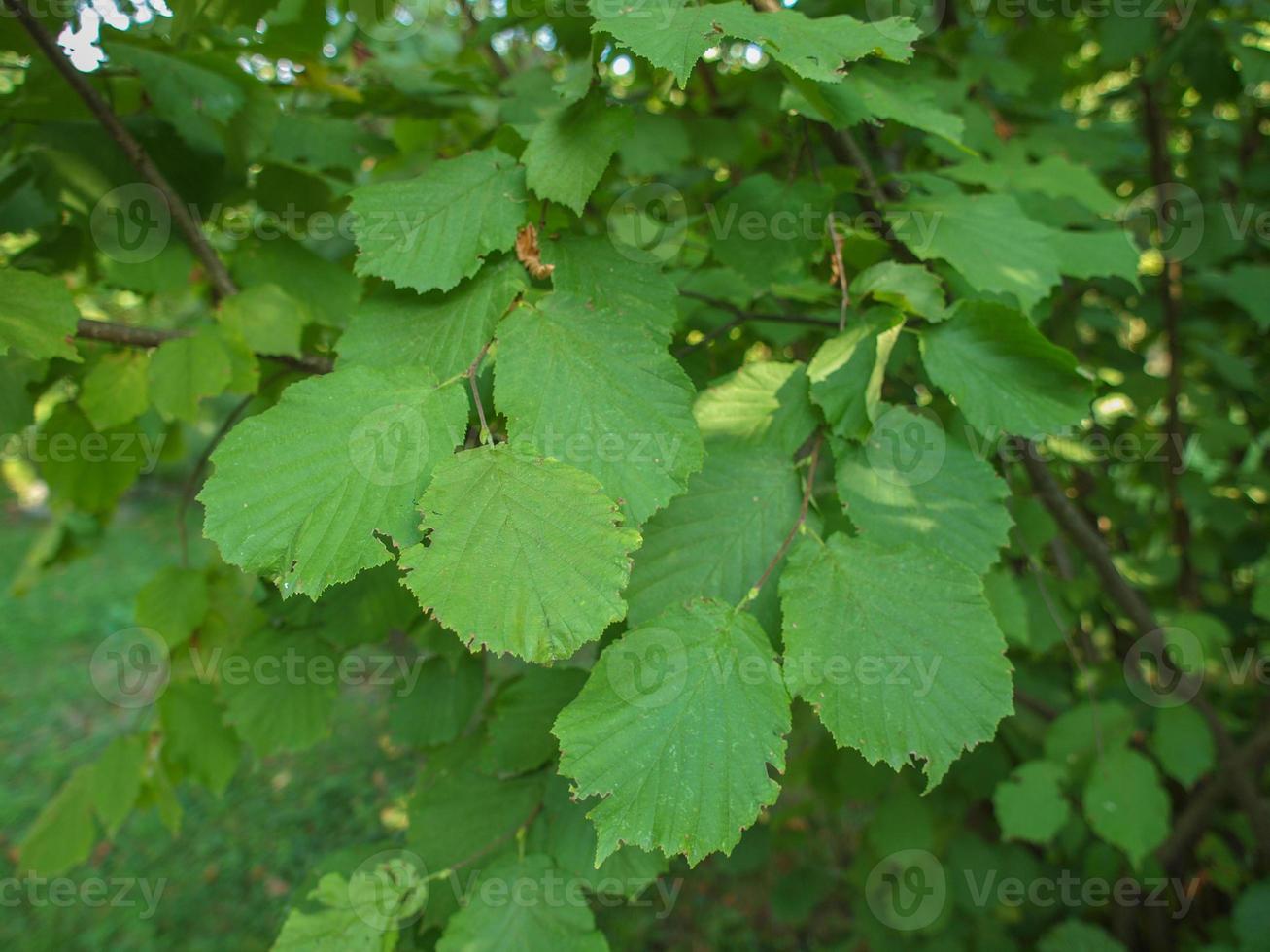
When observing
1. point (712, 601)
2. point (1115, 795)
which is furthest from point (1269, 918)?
point (712, 601)

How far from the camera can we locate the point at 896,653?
101 centimetres

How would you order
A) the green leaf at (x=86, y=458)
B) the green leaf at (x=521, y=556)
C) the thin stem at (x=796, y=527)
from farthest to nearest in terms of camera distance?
the green leaf at (x=86, y=458) → the thin stem at (x=796, y=527) → the green leaf at (x=521, y=556)

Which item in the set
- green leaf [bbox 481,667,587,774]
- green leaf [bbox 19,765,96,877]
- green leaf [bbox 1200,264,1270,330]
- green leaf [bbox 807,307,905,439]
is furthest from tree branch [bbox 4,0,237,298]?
green leaf [bbox 1200,264,1270,330]

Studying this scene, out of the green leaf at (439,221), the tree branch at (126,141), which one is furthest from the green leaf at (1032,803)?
the tree branch at (126,141)

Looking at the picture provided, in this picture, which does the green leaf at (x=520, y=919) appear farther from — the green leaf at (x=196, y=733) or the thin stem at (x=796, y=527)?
the green leaf at (x=196, y=733)

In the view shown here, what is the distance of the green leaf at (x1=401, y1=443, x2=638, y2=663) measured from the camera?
855 mm

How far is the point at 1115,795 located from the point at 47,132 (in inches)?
121

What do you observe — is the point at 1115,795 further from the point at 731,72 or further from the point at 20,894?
the point at 20,894

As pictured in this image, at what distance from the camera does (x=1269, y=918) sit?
2.62 metres

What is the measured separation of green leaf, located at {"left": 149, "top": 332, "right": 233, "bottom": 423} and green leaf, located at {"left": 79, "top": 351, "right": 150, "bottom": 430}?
0.06 meters

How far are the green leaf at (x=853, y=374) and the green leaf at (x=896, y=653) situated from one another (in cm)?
22

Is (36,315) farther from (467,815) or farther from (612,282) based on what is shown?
(467,815)

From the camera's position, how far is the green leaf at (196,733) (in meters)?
1.83

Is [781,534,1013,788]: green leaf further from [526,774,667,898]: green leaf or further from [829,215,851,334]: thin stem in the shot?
[526,774,667,898]: green leaf
